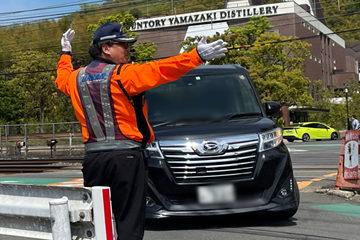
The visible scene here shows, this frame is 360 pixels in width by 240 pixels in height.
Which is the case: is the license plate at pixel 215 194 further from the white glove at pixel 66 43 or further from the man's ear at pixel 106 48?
the man's ear at pixel 106 48

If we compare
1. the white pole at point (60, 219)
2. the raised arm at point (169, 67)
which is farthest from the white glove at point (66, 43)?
the white pole at point (60, 219)

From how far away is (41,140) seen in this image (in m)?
31.9

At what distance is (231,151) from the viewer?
621 cm

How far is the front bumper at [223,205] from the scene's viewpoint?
6152 millimetres

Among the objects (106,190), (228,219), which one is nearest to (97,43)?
(106,190)

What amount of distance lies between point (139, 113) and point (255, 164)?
110 inches

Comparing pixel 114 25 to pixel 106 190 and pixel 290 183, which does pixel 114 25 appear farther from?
pixel 290 183

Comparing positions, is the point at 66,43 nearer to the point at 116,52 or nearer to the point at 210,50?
the point at 116,52

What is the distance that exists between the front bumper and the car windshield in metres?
1.00

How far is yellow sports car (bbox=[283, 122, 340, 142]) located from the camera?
37.3m

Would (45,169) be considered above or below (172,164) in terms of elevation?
below

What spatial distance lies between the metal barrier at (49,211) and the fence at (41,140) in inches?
1004

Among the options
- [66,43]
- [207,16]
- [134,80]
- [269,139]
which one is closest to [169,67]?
[134,80]

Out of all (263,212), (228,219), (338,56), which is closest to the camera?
(263,212)
